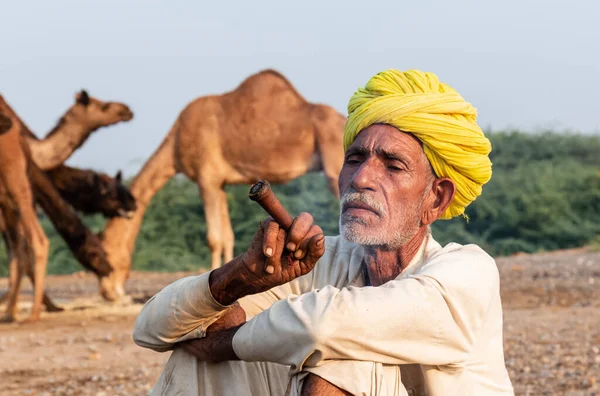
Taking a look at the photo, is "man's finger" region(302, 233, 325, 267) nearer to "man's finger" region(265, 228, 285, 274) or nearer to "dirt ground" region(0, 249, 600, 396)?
"man's finger" region(265, 228, 285, 274)

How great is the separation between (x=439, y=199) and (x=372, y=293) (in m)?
0.69

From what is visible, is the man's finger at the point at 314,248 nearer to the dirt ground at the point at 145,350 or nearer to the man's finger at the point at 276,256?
the man's finger at the point at 276,256

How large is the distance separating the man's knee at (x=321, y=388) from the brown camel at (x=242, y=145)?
32.7ft

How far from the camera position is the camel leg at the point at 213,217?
12.9 metres

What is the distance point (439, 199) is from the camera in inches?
134

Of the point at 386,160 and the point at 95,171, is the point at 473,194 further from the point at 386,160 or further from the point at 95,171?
the point at 95,171

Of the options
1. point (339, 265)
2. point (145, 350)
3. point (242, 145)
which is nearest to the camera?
point (339, 265)

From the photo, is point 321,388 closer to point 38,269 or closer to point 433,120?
point 433,120

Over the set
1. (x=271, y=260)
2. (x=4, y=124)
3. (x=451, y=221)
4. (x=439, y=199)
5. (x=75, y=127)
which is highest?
(x=439, y=199)

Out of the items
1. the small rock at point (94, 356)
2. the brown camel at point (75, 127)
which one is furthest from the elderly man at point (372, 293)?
the brown camel at point (75, 127)

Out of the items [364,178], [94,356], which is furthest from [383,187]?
[94,356]

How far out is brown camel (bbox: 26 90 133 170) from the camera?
1183cm

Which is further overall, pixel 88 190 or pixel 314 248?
pixel 88 190

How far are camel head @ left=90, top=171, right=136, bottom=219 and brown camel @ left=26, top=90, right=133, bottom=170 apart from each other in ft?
1.64
